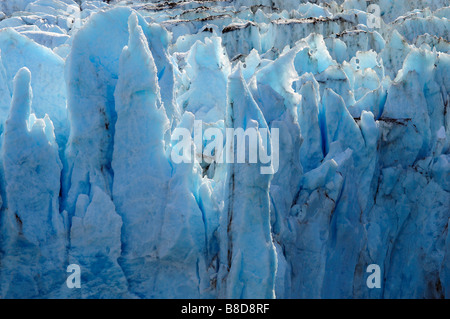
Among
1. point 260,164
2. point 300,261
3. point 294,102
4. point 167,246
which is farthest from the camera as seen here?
point 294,102

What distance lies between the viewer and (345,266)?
7.09 m

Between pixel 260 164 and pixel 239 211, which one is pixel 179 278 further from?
pixel 260 164

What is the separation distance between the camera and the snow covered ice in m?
5.47

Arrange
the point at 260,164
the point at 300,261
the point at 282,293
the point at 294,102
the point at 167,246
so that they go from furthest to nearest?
the point at 294,102
the point at 300,261
the point at 282,293
the point at 167,246
the point at 260,164

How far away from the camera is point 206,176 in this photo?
6363 millimetres

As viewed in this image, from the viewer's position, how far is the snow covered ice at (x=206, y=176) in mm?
5469

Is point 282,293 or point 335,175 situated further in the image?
point 335,175

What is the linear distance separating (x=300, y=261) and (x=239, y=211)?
5.81 ft

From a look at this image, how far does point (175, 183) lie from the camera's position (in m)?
5.64
